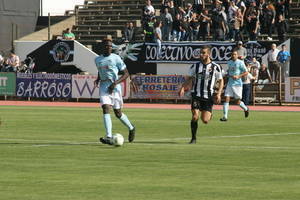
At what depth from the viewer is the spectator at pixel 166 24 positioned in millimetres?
50125

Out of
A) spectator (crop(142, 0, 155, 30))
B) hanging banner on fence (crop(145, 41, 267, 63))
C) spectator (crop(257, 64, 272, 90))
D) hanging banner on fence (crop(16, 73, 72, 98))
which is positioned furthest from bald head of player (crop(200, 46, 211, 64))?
spectator (crop(142, 0, 155, 30))

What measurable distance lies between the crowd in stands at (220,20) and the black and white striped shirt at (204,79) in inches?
1023

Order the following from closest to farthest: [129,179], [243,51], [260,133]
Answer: [129,179] < [260,133] < [243,51]

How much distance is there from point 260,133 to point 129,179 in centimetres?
1165

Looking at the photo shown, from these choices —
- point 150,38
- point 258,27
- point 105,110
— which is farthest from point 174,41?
point 105,110

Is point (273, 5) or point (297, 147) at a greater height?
point (273, 5)

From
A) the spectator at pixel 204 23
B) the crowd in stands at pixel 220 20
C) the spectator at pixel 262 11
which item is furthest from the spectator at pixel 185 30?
the spectator at pixel 262 11

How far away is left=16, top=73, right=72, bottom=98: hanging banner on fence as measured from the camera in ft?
164

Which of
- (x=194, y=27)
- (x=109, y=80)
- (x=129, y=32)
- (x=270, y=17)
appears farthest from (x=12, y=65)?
(x=109, y=80)

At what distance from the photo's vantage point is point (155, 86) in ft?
158

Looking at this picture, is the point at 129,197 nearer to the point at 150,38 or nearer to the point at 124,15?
the point at 150,38

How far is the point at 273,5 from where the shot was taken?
47.2m

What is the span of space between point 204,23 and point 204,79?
2857 cm

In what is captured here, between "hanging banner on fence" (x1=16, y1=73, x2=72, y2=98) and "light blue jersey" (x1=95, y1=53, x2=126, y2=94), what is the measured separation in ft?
97.4
